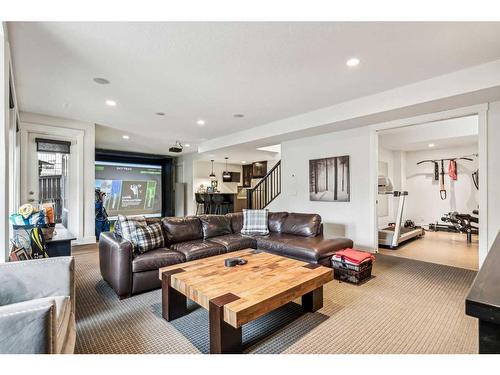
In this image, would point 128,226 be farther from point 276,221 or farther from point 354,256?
point 354,256

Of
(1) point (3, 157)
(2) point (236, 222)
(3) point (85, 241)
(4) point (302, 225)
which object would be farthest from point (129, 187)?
(1) point (3, 157)

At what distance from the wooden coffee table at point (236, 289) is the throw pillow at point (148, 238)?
0.84 m

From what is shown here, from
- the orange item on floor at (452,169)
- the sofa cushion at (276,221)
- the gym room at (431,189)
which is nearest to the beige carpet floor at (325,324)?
the sofa cushion at (276,221)

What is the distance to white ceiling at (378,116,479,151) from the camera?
18.4ft

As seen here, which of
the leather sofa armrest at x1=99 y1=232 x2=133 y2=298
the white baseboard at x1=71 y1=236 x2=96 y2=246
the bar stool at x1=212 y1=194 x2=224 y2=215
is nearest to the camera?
the leather sofa armrest at x1=99 y1=232 x2=133 y2=298

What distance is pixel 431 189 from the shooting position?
723 cm

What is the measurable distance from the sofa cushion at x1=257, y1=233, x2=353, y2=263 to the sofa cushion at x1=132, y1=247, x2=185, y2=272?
53.0 inches

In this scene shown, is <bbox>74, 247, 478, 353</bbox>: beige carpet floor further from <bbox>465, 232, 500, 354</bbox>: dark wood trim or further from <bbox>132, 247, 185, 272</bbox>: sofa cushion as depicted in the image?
<bbox>465, 232, 500, 354</bbox>: dark wood trim

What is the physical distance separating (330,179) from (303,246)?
7.15 ft

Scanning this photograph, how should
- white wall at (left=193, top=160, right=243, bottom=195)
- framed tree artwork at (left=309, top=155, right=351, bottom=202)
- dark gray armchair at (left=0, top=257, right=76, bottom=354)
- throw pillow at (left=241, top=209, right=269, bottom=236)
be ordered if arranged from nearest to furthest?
dark gray armchair at (left=0, top=257, right=76, bottom=354) < throw pillow at (left=241, top=209, right=269, bottom=236) < framed tree artwork at (left=309, top=155, right=351, bottom=202) < white wall at (left=193, top=160, right=243, bottom=195)

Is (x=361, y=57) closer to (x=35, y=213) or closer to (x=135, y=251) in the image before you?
(x=135, y=251)

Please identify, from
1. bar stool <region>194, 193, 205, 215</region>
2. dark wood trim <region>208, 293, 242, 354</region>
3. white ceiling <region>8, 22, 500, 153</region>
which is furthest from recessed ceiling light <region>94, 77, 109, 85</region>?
bar stool <region>194, 193, 205, 215</region>

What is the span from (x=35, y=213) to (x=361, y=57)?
398 centimetres

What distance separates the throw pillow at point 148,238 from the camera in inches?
118
